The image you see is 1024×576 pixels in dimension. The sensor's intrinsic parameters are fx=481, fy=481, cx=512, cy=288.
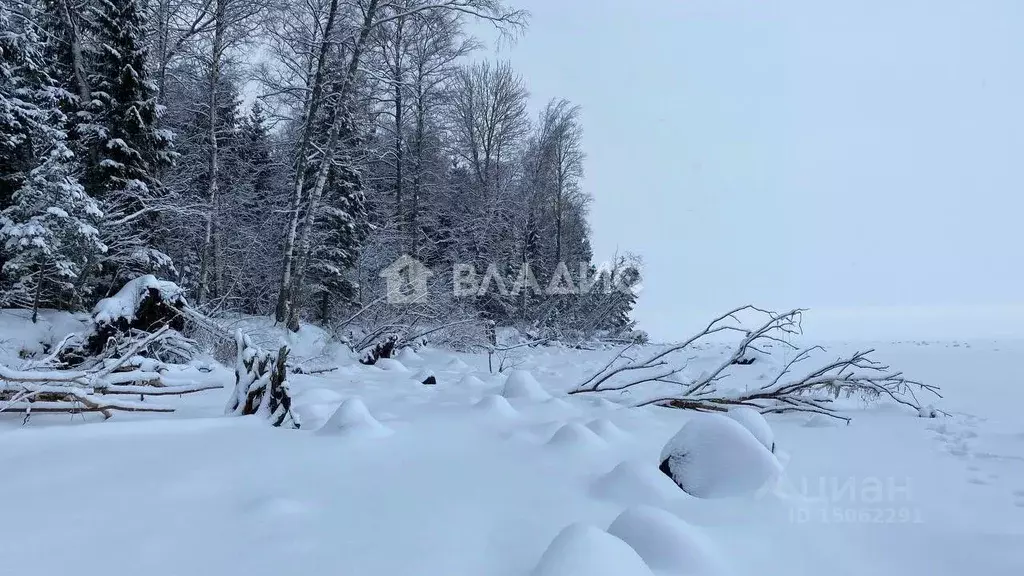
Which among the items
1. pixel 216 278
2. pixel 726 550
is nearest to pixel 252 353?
pixel 726 550

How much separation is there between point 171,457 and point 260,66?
Answer: 10192 mm

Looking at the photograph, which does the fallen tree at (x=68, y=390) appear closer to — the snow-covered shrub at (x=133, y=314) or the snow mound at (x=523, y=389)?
the snow mound at (x=523, y=389)

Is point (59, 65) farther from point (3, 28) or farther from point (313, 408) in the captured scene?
point (313, 408)

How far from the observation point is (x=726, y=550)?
143cm

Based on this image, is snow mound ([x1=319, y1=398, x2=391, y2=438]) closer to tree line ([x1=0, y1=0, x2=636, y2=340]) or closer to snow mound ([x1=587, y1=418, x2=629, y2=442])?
snow mound ([x1=587, y1=418, x2=629, y2=442])

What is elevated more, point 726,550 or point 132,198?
point 132,198

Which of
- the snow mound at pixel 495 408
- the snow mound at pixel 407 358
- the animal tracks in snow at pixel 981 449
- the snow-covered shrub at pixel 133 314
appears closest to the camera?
the animal tracks in snow at pixel 981 449

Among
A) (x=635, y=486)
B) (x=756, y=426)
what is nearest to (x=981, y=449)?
(x=756, y=426)

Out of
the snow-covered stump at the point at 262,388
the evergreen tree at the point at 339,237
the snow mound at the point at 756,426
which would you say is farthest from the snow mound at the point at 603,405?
the evergreen tree at the point at 339,237

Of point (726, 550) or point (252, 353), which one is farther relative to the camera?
point (252, 353)

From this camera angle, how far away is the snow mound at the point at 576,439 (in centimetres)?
230

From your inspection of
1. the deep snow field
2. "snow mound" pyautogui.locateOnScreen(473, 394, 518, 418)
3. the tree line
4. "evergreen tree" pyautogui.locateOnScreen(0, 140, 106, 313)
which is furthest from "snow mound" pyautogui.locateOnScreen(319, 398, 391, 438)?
"evergreen tree" pyautogui.locateOnScreen(0, 140, 106, 313)

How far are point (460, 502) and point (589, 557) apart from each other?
0.67m

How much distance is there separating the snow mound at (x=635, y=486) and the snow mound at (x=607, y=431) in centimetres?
63
